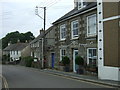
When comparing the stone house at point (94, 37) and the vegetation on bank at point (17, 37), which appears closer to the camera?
the stone house at point (94, 37)

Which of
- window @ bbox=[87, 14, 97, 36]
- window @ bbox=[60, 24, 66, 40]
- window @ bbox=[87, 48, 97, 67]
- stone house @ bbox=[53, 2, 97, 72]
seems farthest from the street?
window @ bbox=[60, 24, 66, 40]

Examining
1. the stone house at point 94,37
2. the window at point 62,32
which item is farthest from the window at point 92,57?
the window at point 62,32

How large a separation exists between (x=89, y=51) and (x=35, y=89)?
10.8m

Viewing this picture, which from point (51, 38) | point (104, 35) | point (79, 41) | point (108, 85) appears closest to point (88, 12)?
point (79, 41)

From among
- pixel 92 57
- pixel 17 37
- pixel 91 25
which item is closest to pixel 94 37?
pixel 91 25

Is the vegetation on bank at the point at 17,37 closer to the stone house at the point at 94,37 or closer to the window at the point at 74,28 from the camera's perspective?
the stone house at the point at 94,37

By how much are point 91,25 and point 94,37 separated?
1.48 metres

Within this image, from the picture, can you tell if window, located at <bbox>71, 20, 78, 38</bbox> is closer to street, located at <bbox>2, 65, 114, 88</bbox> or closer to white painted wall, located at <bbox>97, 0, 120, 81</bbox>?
street, located at <bbox>2, 65, 114, 88</bbox>

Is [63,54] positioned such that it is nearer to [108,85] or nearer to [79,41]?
[79,41]

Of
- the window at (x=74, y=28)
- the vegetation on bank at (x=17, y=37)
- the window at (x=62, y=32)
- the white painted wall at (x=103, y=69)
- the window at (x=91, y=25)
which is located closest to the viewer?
the white painted wall at (x=103, y=69)

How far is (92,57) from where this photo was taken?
2277cm

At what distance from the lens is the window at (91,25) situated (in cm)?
2273

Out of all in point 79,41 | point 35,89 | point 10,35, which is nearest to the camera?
point 35,89

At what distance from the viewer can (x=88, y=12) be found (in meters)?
23.6
